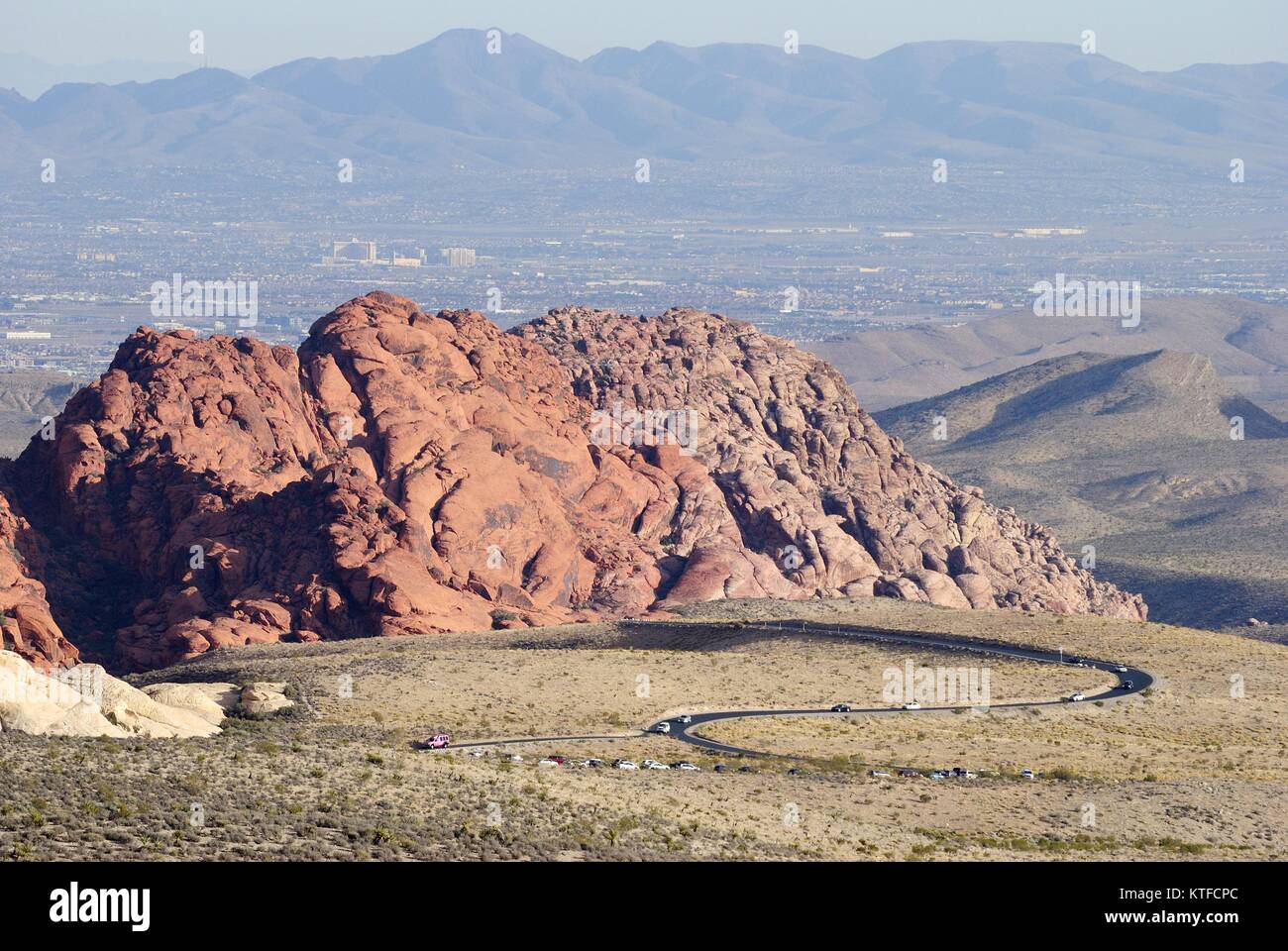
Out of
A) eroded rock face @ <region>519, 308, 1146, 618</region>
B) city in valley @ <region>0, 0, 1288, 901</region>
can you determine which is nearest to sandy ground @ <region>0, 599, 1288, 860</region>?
city in valley @ <region>0, 0, 1288, 901</region>

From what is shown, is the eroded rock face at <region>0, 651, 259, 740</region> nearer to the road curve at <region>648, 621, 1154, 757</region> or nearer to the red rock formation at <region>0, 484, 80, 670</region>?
the road curve at <region>648, 621, 1154, 757</region>

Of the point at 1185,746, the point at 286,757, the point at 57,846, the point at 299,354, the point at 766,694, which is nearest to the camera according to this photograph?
the point at 57,846

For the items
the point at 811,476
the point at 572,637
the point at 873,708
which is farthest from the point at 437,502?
the point at 873,708

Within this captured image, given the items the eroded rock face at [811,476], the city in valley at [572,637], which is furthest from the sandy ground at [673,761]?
the eroded rock face at [811,476]
